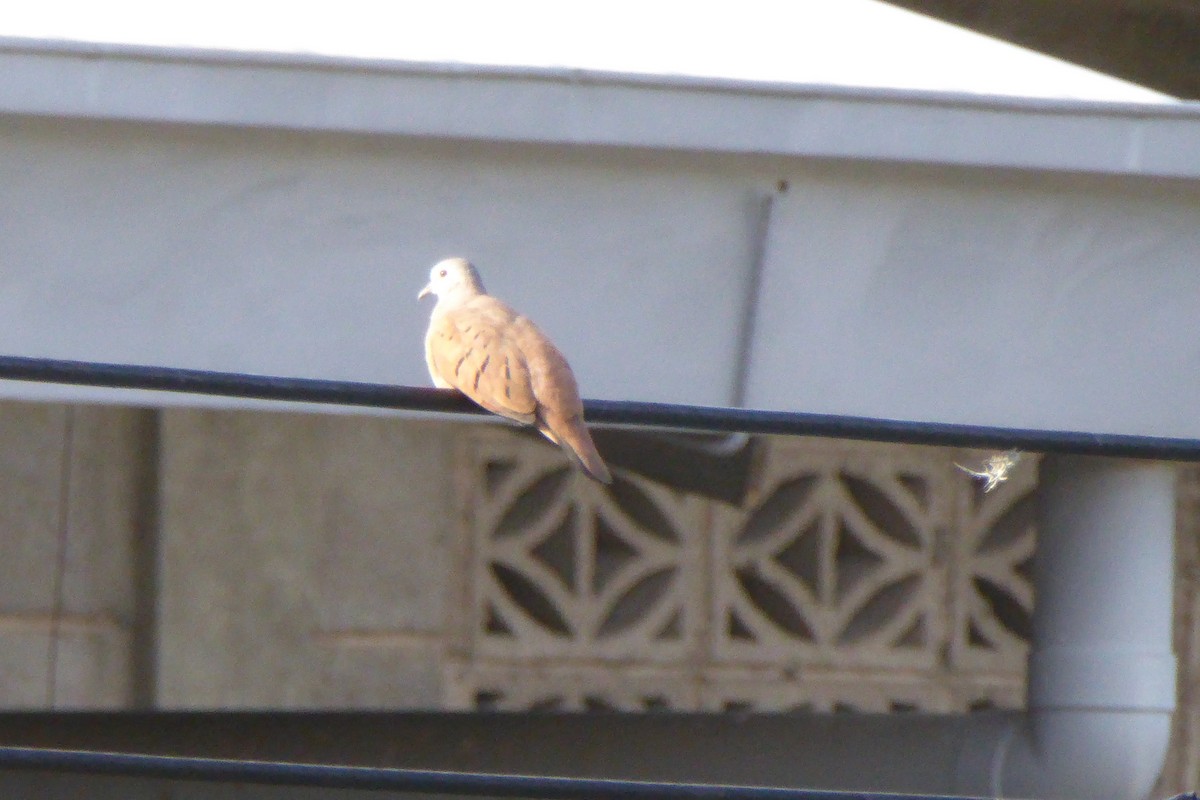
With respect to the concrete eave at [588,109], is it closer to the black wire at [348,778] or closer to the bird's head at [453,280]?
the bird's head at [453,280]

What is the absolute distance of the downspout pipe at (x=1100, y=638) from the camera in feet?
14.3

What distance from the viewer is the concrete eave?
3922 mm

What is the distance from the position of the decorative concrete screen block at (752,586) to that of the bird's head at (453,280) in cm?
213

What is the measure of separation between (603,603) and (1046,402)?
7.24ft

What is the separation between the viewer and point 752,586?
21.0 ft

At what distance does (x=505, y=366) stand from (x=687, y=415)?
4.05 feet

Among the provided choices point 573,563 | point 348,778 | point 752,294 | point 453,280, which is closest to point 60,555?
point 573,563

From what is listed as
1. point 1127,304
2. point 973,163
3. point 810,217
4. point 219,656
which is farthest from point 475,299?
point 219,656

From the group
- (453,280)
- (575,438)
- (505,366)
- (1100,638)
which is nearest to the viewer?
(575,438)

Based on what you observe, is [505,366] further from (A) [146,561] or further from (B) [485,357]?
(A) [146,561]

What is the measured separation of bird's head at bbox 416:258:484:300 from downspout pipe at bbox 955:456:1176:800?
1.57 meters

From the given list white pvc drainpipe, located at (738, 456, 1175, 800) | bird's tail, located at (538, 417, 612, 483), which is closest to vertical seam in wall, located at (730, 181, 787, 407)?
white pvc drainpipe, located at (738, 456, 1175, 800)

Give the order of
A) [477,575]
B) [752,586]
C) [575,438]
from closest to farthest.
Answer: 1. [575,438]
2. [477,575]
3. [752,586]

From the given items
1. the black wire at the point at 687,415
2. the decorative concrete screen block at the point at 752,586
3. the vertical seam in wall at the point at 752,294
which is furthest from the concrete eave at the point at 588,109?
the decorative concrete screen block at the point at 752,586
